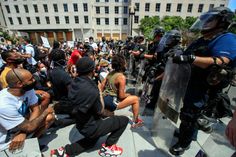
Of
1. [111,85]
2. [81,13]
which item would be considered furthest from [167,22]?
Result: [111,85]

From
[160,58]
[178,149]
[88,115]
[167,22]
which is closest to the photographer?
[88,115]

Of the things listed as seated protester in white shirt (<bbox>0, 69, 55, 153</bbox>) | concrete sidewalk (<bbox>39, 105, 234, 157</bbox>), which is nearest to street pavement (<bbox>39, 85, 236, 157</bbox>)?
concrete sidewalk (<bbox>39, 105, 234, 157</bbox>)

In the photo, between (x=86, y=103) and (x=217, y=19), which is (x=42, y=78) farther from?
(x=217, y=19)

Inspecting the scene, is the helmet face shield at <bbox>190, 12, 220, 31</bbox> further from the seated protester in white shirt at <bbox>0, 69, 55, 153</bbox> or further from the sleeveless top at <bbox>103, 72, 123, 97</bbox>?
the seated protester in white shirt at <bbox>0, 69, 55, 153</bbox>

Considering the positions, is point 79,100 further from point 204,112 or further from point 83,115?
point 204,112

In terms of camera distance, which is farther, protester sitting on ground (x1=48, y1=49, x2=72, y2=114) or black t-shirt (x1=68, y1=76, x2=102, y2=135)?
protester sitting on ground (x1=48, y1=49, x2=72, y2=114)

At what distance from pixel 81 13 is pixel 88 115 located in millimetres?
38070

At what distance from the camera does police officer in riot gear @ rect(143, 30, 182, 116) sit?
2.95 meters

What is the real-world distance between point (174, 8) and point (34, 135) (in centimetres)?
4038

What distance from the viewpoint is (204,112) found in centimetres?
191

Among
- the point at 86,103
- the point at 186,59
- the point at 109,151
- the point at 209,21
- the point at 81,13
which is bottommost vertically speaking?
the point at 109,151

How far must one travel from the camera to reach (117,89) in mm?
2689

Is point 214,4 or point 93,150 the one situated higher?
point 214,4

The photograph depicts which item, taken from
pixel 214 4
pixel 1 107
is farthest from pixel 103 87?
pixel 214 4
